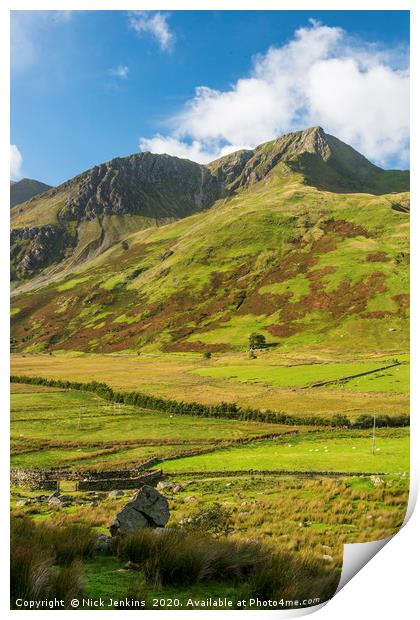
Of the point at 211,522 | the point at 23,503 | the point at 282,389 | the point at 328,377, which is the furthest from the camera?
the point at 328,377

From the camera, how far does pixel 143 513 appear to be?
8312 millimetres

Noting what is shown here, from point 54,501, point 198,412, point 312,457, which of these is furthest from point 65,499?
point 198,412

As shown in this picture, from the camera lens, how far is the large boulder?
7.97m

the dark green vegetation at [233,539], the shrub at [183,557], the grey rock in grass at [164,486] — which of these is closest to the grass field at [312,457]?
the grey rock in grass at [164,486]

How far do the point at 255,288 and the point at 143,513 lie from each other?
102973mm

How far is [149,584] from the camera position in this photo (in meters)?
6.47

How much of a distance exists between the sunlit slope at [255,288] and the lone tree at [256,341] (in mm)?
2237

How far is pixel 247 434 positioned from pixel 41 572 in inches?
527

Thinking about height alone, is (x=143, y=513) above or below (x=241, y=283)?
below

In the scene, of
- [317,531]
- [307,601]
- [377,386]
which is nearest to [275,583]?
[307,601]

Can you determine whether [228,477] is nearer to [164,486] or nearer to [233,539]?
[164,486]

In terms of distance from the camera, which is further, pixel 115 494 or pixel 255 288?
pixel 255 288

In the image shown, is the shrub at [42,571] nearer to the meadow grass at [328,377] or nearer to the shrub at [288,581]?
the shrub at [288,581]
